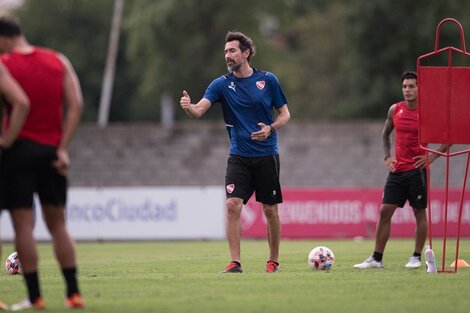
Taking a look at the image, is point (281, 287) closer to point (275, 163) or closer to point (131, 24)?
point (275, 163)

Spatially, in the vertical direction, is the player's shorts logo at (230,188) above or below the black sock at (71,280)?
above

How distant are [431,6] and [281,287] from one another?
4147 cm

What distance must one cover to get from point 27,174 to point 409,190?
20.8 ft

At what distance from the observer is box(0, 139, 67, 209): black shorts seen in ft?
29.0

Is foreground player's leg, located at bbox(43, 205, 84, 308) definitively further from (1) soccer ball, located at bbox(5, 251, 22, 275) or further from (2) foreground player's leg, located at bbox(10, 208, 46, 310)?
(1) soccer ball, located at bbox(5, 251, 22, 275)

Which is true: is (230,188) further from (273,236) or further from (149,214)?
(149,214)

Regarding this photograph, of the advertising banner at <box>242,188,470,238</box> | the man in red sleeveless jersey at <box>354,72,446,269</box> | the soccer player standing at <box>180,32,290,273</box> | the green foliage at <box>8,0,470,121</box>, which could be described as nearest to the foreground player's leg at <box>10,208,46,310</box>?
the soccer player standing at <box>180,32,290,273</box>

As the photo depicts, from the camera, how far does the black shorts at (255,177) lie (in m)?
12.4

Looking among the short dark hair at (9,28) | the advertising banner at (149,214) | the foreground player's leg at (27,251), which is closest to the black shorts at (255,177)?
the foreground player's leg at (27,251)

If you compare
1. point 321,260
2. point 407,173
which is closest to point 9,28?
point 321,260

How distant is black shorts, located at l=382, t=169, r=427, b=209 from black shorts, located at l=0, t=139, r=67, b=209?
5.99m

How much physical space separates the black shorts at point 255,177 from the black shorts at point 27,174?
3.74 meters

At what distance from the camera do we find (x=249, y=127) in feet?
41.1

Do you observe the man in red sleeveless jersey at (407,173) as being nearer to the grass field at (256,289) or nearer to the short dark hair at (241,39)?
the grass field at (256,289)
